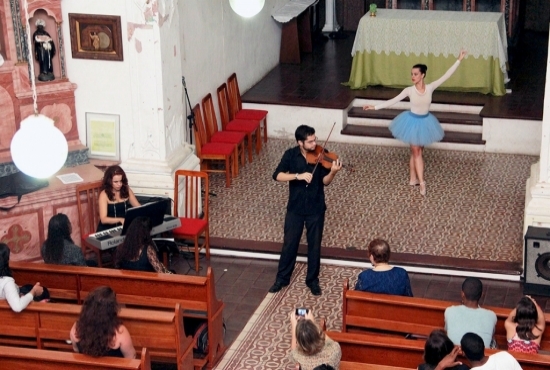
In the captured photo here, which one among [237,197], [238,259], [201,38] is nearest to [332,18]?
[201,38]

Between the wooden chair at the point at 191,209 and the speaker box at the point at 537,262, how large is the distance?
3.04 m

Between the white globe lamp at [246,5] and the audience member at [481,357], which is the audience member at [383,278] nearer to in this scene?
the audience member at [481,357]

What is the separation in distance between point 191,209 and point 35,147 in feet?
12.2

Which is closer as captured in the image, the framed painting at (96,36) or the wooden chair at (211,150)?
the framed painting at (96,36)

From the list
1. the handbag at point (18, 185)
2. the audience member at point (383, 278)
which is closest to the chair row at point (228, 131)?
the handbag at point (18, 185)

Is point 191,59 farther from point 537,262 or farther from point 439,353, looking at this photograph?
point 439,353

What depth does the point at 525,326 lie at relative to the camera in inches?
257

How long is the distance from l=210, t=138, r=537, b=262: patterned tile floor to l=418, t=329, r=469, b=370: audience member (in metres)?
3.38

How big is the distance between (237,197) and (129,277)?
3.47 m

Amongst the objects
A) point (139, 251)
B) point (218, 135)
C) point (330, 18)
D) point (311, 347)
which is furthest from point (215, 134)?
point (330, 18)

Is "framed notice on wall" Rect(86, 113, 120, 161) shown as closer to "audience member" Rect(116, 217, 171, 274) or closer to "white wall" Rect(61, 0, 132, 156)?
"white wall" Rect(61, 0, 132, 156)

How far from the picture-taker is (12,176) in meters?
9.29

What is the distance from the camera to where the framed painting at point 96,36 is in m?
9.36

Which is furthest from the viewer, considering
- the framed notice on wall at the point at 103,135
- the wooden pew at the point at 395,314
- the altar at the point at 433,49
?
the altar at the point at 433,49
